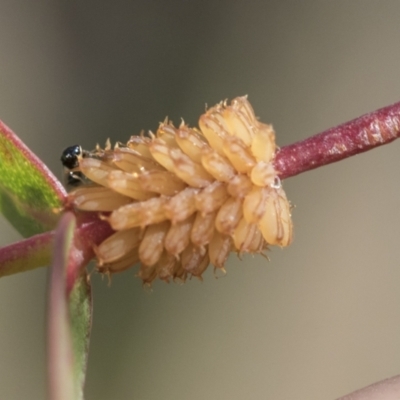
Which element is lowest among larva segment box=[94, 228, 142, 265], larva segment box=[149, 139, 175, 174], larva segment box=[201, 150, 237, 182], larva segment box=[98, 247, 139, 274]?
larva segment box=[98, 247, 139, 274]

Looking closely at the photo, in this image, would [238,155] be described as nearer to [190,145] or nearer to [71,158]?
[190,145]

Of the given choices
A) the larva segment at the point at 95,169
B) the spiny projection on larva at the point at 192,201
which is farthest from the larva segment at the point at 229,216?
the larva segment at the point at 95,169

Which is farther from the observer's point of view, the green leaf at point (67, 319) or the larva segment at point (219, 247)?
the larva segment at point (219, 247)

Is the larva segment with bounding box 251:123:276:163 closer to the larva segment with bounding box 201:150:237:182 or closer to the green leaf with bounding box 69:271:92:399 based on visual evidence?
the larva segment with bounding box 201:150:237:182

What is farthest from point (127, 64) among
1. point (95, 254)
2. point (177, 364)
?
point (95, 254)

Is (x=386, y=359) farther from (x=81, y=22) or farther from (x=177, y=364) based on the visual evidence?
(x=81, y=22)

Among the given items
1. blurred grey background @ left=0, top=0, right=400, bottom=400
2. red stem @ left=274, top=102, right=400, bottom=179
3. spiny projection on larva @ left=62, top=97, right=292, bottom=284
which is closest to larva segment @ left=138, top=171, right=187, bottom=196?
spiny projection on larva @ left=62, top=97, right=292, bottom=284

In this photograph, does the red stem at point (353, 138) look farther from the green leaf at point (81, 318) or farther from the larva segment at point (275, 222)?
the green leaf at point (81, 318)
